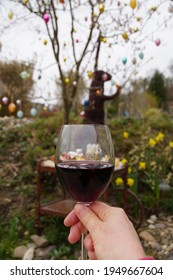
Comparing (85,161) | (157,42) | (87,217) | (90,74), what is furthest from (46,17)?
(87,217)

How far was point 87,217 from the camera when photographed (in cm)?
80

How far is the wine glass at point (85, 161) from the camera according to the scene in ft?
2.68

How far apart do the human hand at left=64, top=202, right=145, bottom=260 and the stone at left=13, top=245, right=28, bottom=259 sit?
1743 mm

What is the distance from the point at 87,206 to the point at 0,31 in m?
2.57

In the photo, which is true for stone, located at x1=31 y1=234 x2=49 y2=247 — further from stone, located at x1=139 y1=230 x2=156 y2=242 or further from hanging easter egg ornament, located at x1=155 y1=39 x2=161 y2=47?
hanging easter egg ornament, located at x1=155 y1=39 x2=161 y2=47

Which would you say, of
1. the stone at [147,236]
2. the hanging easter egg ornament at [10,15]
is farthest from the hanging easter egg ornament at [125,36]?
the stone at [147,236]

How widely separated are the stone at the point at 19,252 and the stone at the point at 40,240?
0.12 metres

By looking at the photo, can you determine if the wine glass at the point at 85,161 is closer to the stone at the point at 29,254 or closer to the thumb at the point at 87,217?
the thumb at the point at 87,217

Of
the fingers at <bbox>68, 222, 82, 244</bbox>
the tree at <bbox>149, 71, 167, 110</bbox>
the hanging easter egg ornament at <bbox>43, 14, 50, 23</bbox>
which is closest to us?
the fingers at <bbox>68, 222, 82, 244</bbox>

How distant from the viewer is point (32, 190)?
3336 mm

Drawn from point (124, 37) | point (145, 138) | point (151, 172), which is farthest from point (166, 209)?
point (124, 37)

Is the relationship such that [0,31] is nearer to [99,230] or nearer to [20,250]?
[20,250]

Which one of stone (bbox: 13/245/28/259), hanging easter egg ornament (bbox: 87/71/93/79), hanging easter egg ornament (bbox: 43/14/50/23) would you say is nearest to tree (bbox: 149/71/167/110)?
hanging easter egg ornament (bbox: 87/71/93/79)

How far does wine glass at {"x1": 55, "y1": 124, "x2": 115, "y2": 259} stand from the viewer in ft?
2.68
